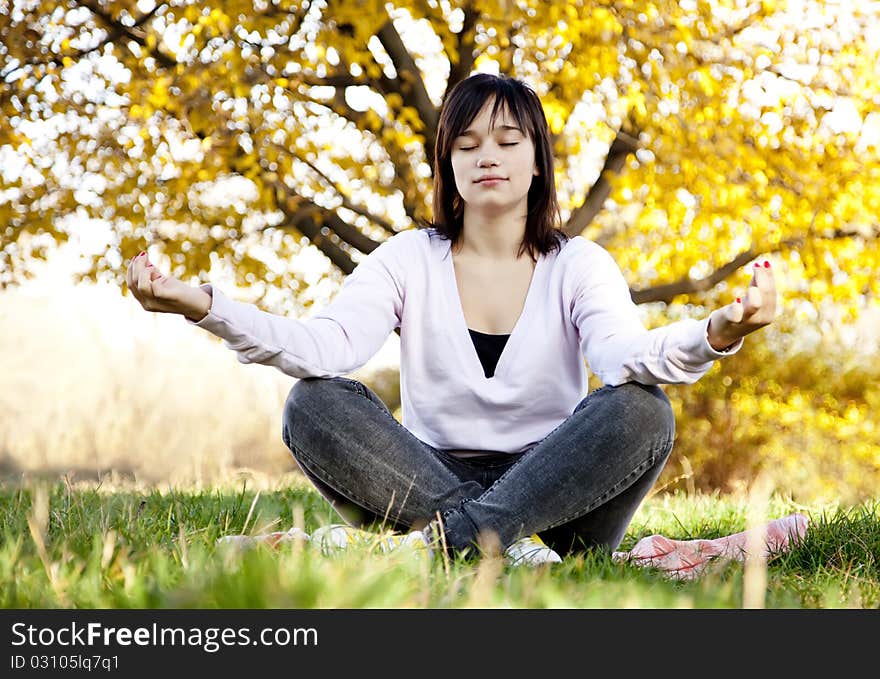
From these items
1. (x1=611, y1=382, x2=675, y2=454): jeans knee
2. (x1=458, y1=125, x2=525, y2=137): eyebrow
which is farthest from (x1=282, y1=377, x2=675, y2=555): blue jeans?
(x1=458, y1=125, x2=525, y2=137): eyebrow

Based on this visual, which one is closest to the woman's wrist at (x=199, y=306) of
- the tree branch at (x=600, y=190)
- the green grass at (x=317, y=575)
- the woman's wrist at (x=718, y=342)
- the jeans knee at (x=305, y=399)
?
the jeans knee at (x=305, y=399)

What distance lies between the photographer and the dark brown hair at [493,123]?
2.62 meters

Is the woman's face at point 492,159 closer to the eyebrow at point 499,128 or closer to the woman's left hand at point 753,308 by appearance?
the eyebrow at point 499,128

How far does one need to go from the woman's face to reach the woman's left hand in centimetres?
80

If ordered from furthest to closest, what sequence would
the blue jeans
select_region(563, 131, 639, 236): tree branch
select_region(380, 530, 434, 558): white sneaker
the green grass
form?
select_region(563, 131, 639, 236): tree branch
the blue jeans
select_region(380, 530, 434, 558): white sneaker
the green grass

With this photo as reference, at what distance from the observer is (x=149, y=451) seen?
6.42m

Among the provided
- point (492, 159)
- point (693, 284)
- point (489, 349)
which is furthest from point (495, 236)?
point (693, 284)

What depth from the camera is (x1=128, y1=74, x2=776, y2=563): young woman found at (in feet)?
6.89

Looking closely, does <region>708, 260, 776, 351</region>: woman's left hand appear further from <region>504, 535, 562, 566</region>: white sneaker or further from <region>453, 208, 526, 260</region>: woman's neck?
<region>453, 208, 526, 260</region>: woman's neck

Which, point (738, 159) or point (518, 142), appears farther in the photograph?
point (738, 159)
